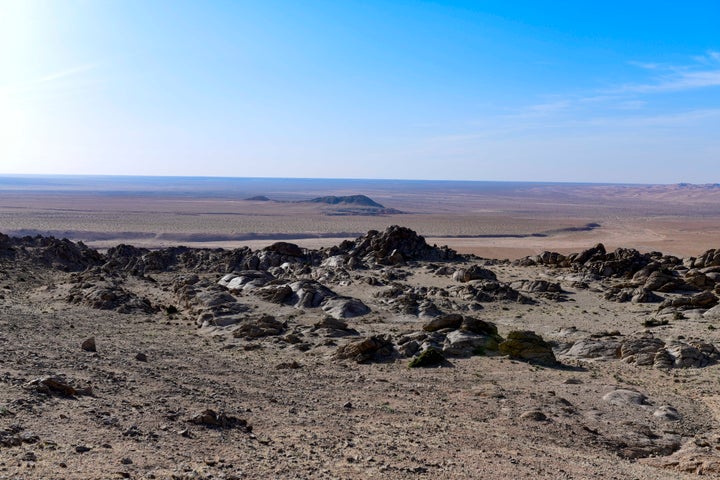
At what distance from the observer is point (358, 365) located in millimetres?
21984

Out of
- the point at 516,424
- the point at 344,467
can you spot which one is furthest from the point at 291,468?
the point at 516,424

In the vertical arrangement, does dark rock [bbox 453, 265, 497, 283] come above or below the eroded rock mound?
above

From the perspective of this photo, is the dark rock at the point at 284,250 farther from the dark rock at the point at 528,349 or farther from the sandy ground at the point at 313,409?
the dark rock at the point at 528,349

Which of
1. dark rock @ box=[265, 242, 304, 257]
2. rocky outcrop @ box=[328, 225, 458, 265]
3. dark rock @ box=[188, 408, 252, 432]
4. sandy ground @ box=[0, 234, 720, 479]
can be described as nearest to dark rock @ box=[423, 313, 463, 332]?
sandy ground @ box=[0, 234, 720, 479]

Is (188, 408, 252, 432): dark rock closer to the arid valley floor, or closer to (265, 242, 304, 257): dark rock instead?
the arid valley floor

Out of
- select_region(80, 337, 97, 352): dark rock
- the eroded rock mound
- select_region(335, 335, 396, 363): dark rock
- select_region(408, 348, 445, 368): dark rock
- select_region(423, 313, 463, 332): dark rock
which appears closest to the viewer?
select_region(80, 337, 97, 352): dark rock

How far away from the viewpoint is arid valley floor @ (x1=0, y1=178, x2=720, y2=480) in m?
12.4

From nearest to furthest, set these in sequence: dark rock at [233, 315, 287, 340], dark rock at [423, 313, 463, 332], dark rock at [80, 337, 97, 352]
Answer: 1. dark rock at [80, 337, 97, 352]
2. dark rock at [423, 313, 463, 332]
3. dark rock at [233, 315, 287, 340]

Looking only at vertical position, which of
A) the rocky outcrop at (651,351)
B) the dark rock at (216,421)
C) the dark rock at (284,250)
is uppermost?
the dark rock at (284,250)

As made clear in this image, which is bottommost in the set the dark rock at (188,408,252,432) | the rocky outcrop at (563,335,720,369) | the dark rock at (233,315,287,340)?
the dark rock at (233,315,287,340)

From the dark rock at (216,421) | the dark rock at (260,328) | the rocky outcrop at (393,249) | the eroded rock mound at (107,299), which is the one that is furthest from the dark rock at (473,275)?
the dark rock at (216,421)

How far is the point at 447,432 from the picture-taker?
47.8ft

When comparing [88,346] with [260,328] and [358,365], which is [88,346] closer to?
[260,328]

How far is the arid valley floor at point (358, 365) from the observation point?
489 inches
